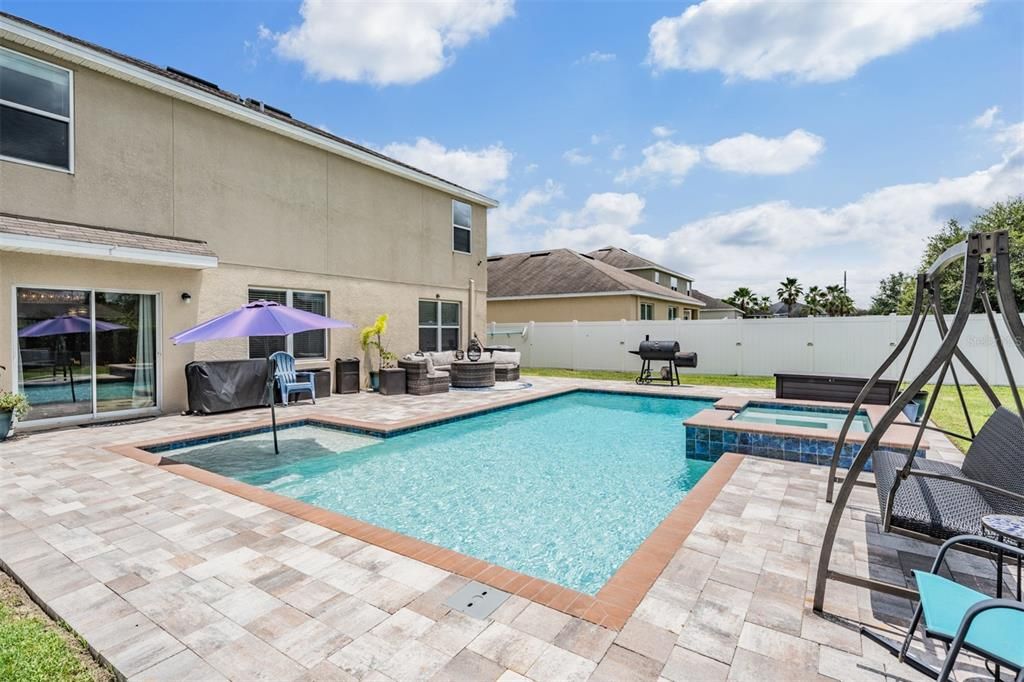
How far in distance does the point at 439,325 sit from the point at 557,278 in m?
11.7

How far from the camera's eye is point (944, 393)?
41.6ft

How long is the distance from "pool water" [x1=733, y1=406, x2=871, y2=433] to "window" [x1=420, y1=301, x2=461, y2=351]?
9.44m

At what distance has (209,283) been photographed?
10156 millimetres

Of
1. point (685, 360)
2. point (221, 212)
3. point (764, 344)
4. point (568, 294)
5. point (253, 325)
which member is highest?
point (221, 212)

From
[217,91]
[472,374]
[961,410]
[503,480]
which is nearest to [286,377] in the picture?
[472,374]

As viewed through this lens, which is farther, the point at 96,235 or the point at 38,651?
the point at 96,235

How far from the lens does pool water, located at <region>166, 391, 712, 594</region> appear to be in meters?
4.60

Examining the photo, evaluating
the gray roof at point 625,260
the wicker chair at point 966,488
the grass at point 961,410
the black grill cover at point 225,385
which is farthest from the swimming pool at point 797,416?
the gray roof at point 625,260

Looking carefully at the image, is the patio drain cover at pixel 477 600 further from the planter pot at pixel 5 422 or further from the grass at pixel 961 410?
the planter pot at pixel 5 422

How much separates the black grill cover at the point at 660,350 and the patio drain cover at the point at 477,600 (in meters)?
12.7

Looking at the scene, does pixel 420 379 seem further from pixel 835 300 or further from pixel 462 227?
pixel 835 300

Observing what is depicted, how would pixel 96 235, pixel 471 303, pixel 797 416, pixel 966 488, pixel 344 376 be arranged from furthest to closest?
pixel 471 303 → pixel 344 376 → pixel 797 416 → pixel 96 235 → pixel 966 488

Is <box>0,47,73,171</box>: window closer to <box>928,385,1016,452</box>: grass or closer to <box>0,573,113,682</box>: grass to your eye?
<box>0,573,113,682</box>: grass

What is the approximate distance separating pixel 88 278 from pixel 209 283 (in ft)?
6.59
